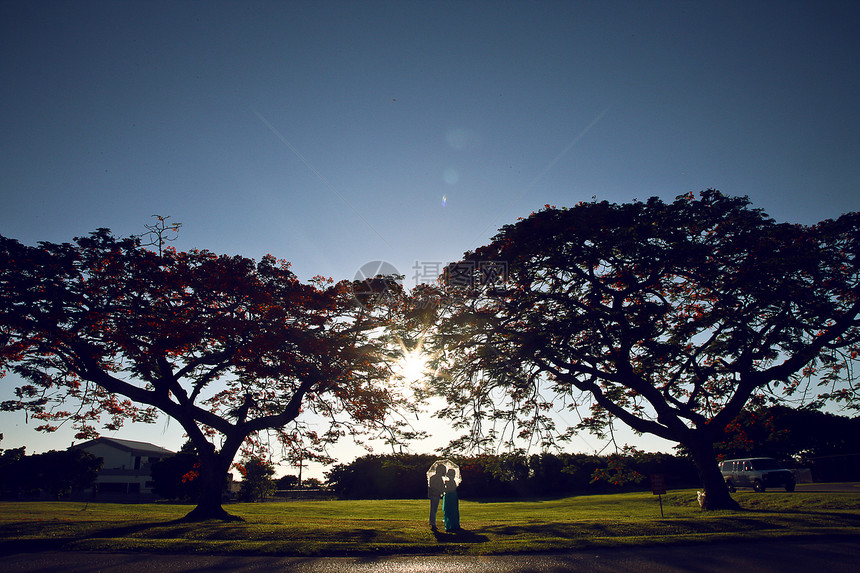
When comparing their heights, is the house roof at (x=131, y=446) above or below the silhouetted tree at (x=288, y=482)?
above

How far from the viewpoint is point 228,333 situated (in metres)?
17.2

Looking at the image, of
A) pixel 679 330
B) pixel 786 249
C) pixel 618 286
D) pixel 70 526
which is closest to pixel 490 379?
pixel 618 286

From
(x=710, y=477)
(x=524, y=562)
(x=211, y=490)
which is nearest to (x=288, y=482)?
(x=211, y=490)

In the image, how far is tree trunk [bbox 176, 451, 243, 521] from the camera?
58.0ft

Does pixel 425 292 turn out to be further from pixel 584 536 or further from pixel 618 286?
pixel 584 536

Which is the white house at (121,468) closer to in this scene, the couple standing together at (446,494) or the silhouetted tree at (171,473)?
the silhouetted tree at (171,473)

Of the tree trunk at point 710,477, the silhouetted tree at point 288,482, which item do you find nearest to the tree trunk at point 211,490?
the tree trunk at point 710,477

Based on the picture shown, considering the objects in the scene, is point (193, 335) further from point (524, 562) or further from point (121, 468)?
point (121, 468)

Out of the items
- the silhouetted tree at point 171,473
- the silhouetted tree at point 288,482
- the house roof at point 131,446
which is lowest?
the silhouetted tree at point 288,482

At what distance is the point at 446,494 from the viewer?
44.7 feet

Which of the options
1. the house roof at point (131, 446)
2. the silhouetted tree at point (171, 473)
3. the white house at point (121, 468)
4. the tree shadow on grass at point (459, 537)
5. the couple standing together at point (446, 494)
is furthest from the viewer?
the house roof at point (131, 446)

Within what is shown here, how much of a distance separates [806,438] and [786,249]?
49.8 m

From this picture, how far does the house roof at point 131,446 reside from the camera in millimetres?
61672

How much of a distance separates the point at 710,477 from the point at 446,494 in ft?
38.8
